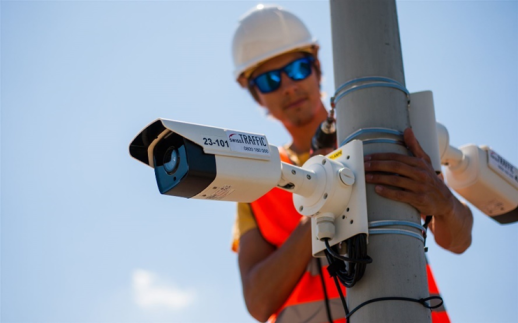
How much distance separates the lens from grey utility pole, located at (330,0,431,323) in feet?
6.74

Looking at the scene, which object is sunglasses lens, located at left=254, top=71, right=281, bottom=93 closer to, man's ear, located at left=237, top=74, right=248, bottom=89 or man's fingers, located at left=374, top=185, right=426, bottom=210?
man's ear, located at left=237, top=74, right=248, bottom=89

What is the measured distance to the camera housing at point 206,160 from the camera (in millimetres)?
1943

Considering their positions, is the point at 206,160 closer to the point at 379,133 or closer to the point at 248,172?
the point at 248,172

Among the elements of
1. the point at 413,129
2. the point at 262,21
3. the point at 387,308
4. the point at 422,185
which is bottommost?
the point at 387,308

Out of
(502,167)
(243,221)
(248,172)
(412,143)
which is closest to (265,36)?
(243,221)

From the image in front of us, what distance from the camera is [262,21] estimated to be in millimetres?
4676

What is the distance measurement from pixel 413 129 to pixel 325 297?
3.21ft

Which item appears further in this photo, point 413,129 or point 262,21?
point 262,21

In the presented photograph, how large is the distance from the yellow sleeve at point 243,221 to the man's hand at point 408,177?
1504 mm

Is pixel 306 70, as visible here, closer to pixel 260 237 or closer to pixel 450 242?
pixel 260 237

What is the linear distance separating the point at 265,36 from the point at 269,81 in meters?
0.54

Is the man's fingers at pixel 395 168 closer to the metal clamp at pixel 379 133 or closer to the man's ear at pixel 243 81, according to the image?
the metal clamp at pixel 379 133

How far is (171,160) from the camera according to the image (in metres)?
2.03

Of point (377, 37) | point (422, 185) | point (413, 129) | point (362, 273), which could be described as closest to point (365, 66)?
point (377, 37)
